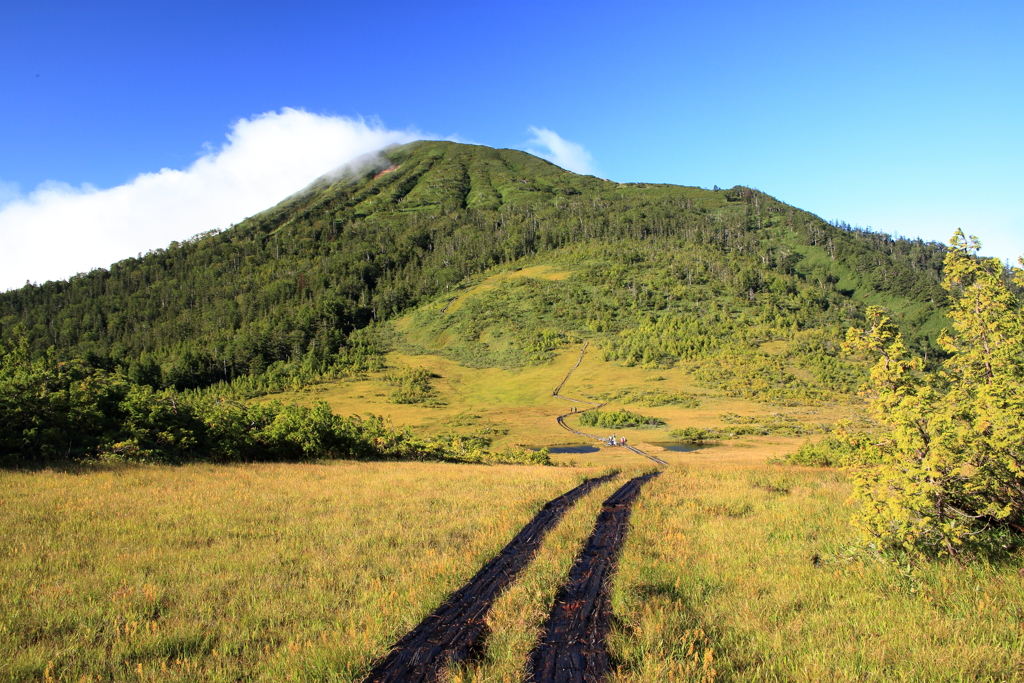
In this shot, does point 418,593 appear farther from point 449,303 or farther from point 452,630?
point 449,303

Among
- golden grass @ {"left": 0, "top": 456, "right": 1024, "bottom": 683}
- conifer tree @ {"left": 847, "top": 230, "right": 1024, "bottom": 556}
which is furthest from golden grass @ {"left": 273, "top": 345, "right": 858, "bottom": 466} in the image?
golden grass @ {"left": 0, "top": 456, "right": 1024, "bottom": 683}

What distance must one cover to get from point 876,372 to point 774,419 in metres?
71.0

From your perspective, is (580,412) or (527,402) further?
(527,402)

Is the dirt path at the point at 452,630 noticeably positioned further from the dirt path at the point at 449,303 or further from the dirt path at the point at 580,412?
the dirt path at the point at 449,303

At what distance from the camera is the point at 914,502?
7.27m

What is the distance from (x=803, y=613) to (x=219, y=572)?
938cm

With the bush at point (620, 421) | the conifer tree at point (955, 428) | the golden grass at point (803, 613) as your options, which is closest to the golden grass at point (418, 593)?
the golden grass at point (803, 613)

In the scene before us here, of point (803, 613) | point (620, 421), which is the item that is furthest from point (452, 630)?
point (620, 421)

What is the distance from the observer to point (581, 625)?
685 centimetres

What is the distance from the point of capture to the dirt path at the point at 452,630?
18.5 ft

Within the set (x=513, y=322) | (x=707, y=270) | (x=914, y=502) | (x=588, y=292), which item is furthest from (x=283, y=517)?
(x=707, y=270)

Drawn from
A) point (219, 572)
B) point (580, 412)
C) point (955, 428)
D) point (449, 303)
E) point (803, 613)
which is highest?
point (449, 303)

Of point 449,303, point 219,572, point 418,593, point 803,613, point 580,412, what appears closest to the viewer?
point 803,613

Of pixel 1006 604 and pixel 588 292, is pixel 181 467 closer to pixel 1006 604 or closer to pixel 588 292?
pixel 1006 604
